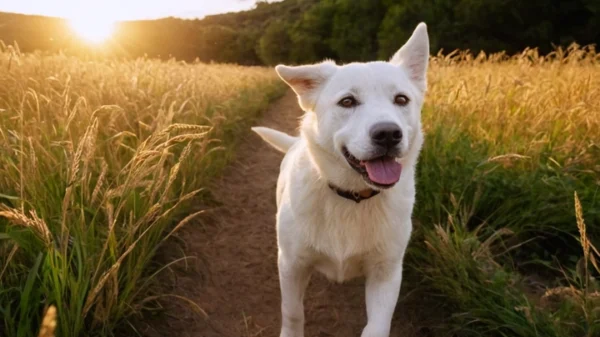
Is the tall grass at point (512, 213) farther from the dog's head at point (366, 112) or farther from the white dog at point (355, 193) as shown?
the dog's head at point (366, 112)

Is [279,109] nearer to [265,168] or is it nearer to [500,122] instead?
[265,168]

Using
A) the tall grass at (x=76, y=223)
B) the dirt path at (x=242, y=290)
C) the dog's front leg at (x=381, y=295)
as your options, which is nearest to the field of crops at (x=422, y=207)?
the tall grass at (x=76, y=223)

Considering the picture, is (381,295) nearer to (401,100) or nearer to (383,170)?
(383,170)

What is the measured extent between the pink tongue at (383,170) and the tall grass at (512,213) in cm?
50

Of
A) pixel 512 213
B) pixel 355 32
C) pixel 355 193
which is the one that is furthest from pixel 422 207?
pixel 355 32

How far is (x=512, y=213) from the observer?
3.37 metres

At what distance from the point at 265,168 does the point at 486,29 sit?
26790 millimetres

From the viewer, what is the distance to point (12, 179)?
257cm

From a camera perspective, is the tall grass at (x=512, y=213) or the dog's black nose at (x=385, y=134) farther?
the tall grass at (x=512, y=213)

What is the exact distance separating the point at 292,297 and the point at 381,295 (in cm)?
51

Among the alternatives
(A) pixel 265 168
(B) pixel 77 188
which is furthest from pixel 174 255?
(A) pixel 265 168

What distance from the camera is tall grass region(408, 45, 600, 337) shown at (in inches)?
96.1

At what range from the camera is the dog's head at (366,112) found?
2428 millimetres

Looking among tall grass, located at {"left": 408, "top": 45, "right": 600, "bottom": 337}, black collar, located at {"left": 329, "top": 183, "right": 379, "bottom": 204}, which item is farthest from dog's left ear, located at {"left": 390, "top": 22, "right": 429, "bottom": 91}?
black collar, located at {"left": 329, "top": 183, "right": 379, "bottom": 204}
